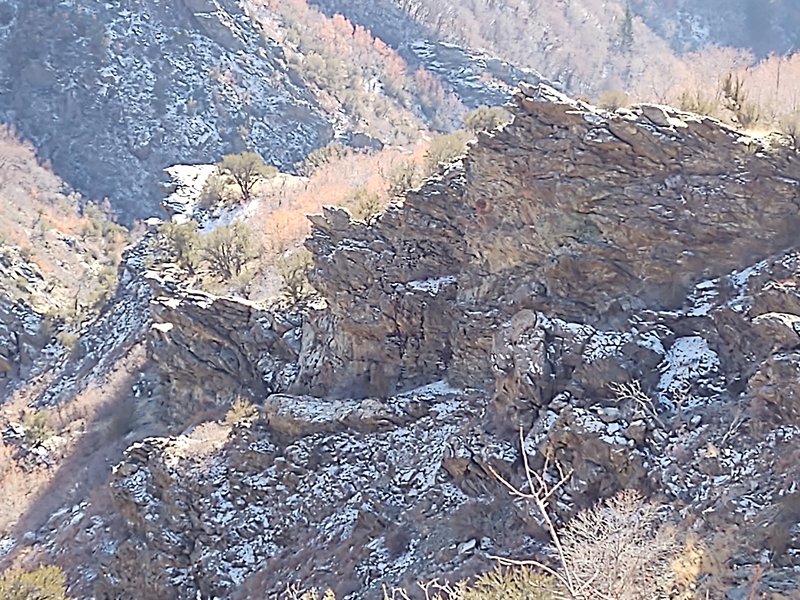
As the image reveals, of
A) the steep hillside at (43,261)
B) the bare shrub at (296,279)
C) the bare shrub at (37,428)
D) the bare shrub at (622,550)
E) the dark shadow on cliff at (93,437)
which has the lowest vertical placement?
the steep hillside at (43,261)

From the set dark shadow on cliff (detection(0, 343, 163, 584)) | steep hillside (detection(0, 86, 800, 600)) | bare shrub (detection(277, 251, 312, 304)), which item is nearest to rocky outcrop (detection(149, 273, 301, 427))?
steep hillside (detection(0, 86, 800, 600))

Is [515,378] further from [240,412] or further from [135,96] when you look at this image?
[135,96]

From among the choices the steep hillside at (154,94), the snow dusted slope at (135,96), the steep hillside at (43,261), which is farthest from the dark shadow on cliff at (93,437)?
the snow dusted slope at (135,96)

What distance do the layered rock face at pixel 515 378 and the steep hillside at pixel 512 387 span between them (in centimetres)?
5

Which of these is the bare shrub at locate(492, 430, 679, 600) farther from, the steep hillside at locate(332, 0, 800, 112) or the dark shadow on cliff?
the steep hillside at locate(332, 0, 800, 112)

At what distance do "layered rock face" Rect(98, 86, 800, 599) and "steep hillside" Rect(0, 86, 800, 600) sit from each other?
5 centimetres

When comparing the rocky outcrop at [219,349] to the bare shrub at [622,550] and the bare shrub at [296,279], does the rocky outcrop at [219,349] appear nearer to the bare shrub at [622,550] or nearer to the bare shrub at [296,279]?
the bare shrub at [296,279]

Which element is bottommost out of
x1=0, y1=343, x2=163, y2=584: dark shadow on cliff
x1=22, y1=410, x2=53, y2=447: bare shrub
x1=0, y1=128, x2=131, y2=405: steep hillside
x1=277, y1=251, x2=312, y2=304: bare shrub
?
x1=0, y1=128, x2=131, y2=405: steep hillside

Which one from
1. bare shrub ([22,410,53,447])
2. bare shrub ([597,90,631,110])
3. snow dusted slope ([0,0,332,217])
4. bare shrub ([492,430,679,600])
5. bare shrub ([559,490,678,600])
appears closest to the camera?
bare shrub ([492,430,679,600])

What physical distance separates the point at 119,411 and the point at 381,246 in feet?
40.1

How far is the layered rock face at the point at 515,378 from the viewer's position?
43.2ft

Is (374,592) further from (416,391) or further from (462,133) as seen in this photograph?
(462,133)

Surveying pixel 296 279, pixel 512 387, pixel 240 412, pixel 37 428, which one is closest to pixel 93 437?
pixel 37 428

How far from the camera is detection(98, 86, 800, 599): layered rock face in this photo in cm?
1316
